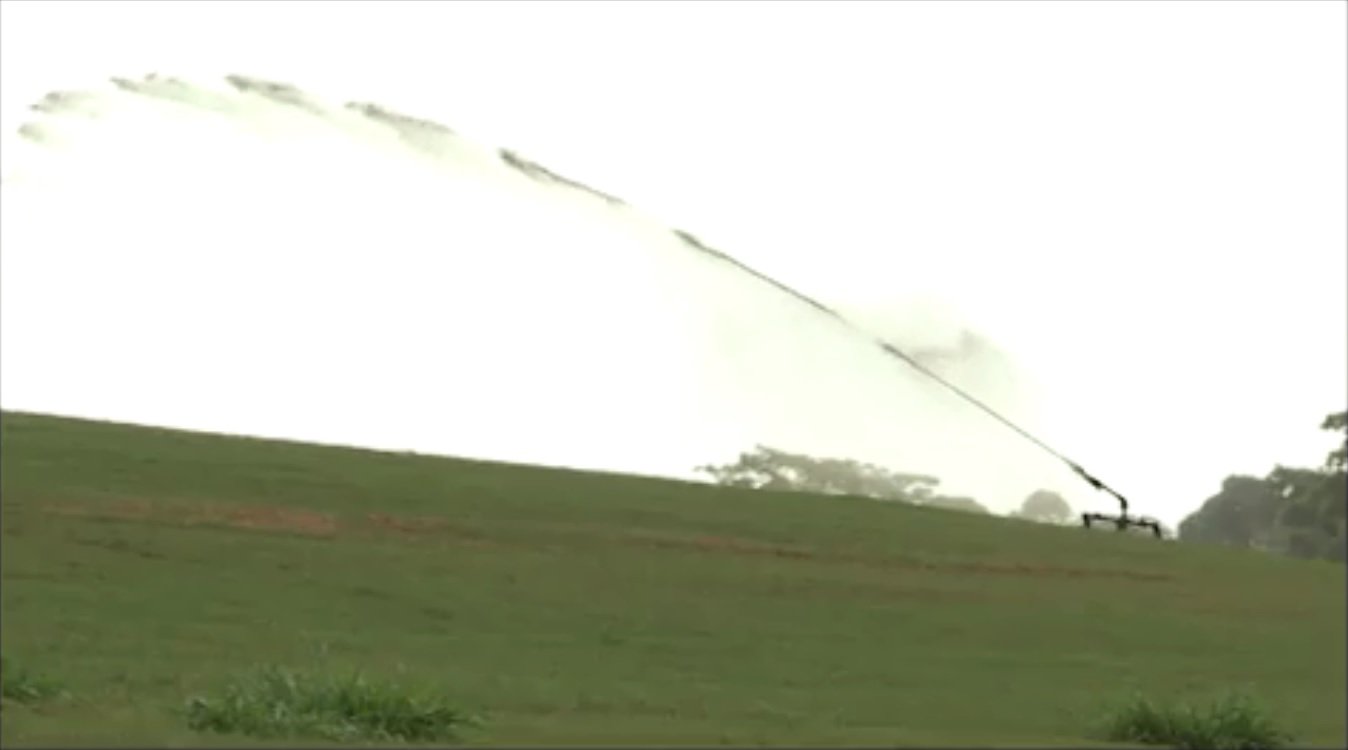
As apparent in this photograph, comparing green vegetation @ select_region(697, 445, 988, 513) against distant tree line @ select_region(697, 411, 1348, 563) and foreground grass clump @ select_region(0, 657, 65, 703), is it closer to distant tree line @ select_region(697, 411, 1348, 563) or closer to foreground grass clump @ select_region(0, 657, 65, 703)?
distant tree line @ select_region(697, 411, 1348, 563)

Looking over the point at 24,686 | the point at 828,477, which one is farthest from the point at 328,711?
the point at 828,477

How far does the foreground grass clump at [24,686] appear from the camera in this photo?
2088cm

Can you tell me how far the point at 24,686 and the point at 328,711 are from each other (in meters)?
3.61

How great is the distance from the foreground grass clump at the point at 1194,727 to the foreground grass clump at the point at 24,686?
13392 millimetres

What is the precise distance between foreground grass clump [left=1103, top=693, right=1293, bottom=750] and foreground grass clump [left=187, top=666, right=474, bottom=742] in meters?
9.53

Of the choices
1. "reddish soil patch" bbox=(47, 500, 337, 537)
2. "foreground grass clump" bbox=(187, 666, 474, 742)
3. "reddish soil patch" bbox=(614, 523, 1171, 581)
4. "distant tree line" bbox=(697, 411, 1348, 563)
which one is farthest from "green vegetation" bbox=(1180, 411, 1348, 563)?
"foreground grass clump" bbox=(187, 666, 474, 742)

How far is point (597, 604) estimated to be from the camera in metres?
38.2

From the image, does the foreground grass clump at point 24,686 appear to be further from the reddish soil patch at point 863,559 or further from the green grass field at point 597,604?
the reddish soil patch at point 863,559

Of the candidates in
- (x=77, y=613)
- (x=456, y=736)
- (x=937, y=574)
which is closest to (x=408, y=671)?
(x=77, y=613)

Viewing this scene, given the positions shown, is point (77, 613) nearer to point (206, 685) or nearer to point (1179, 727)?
point (206, 685)

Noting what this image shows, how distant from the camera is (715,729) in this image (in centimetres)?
2339

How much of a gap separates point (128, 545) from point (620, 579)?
32.4ft

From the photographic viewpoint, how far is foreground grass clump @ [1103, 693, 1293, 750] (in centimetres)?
2575

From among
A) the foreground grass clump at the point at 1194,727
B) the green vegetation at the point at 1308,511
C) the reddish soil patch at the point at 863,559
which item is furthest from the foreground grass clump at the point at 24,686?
the green vegetation at the point at 1308,511
